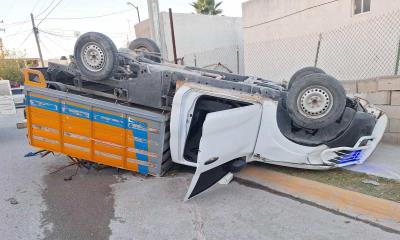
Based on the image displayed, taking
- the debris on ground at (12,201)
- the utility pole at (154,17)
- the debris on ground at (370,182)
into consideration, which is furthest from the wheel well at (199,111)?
the utility pole at (154,17)

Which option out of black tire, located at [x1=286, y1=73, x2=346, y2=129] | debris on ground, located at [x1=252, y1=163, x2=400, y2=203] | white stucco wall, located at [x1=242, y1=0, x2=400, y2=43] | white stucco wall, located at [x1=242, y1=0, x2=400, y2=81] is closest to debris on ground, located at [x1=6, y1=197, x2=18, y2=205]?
debris on ground, located at [x1=252, y1=163, x2=400, y2=203]

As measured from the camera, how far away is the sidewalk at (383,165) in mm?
4285

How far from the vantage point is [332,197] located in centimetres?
378

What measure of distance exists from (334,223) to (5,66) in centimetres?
4655

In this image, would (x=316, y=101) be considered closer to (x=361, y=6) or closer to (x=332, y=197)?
(x=332, y=197)

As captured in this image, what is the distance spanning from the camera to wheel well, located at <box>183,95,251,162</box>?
4.58 m

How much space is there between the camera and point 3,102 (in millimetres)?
8242

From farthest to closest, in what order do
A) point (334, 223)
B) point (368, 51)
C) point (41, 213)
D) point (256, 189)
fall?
point (368, 51) < point (256, 189) < point (41, 213) < point (334, 223)

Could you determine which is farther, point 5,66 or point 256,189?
point 5,66

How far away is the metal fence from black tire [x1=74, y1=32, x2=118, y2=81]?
4998 millimetres

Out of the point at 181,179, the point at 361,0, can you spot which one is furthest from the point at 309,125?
the point at 361,0

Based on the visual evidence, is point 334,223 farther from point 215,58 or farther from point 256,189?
point 215,58

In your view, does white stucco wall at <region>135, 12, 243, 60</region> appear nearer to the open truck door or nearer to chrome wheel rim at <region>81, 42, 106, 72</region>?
chrome wheel rim at <region>81, 42, 106, 72</region>

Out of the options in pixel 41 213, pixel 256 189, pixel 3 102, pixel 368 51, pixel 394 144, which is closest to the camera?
pixel 41 213
